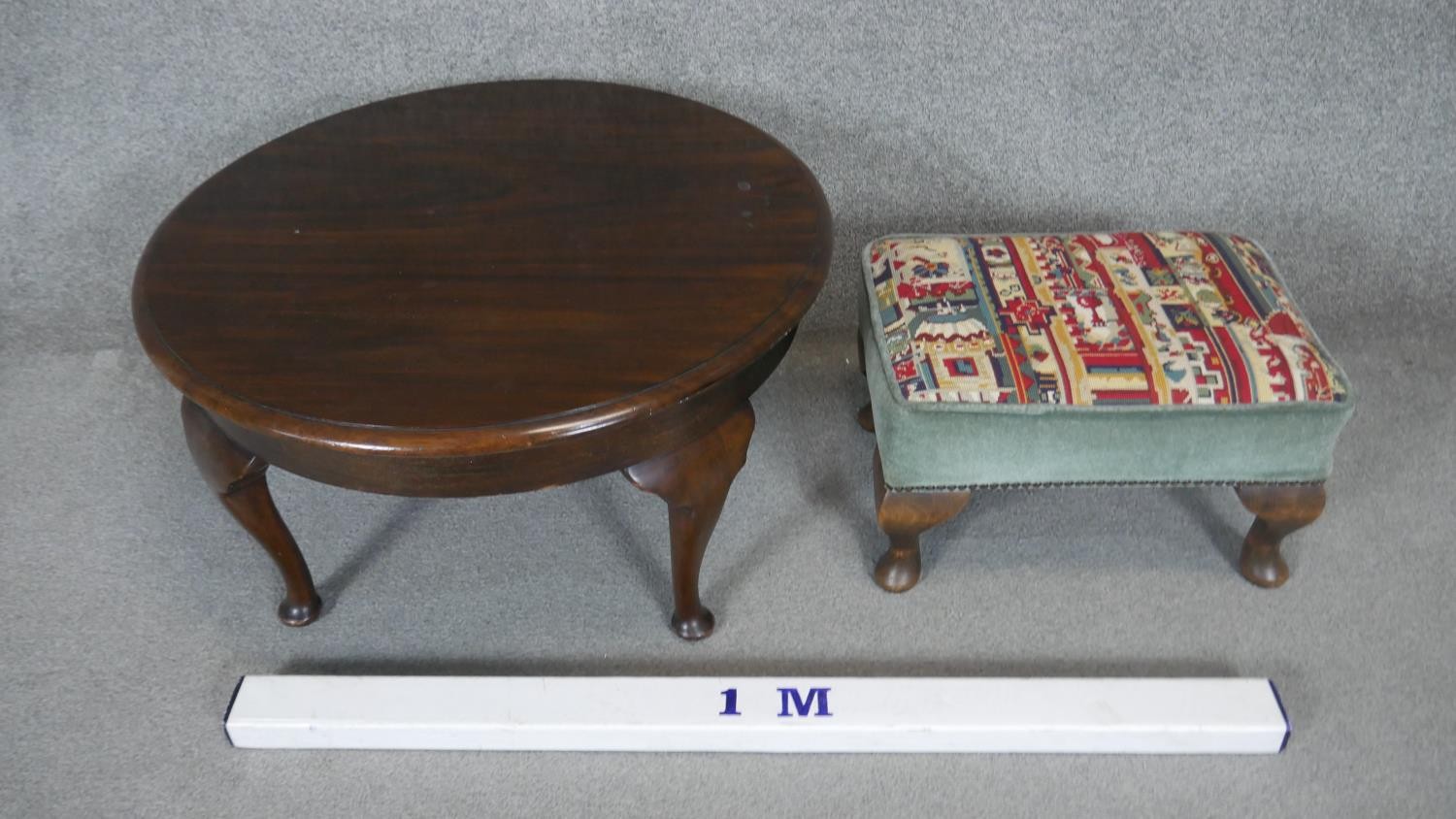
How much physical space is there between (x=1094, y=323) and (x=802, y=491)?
0.47 metres

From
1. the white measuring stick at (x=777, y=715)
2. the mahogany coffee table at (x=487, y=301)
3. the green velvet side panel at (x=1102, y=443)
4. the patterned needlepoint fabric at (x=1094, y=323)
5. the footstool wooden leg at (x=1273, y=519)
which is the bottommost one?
the white measuring stick at (x=777, y=715)

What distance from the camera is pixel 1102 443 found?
4.10 feet

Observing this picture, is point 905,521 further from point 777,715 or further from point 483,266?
point 483,266

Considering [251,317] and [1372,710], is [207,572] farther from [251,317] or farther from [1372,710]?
[1372,710]

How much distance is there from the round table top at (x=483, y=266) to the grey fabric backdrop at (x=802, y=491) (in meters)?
0.27

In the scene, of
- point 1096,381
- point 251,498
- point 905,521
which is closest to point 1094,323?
point 1096,381

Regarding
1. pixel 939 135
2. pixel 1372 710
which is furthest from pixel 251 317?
pixel 1372 710

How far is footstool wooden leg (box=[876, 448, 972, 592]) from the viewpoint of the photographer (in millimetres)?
1319

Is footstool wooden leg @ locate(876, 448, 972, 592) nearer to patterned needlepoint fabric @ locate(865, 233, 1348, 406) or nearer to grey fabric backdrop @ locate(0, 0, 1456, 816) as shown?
grey fabric backdrop @ locate(0, 0, 1456, 816)

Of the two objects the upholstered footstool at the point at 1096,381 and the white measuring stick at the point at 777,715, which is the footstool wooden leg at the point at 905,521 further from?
the white measuring stick at the point at 777,715

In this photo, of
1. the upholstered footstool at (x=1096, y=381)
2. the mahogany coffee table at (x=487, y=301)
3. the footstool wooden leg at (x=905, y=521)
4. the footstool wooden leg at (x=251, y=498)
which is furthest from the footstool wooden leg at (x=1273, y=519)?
the footstool wooden leg at (x=251, y=498)

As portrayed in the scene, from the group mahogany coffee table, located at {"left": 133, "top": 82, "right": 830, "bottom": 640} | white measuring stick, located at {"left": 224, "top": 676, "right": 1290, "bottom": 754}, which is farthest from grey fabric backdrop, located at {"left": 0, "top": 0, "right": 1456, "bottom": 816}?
mahogany coffee table, located at {"left": 133, "top": 82, "right": 830, "bottom": 640}

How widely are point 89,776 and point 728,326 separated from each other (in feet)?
2.83

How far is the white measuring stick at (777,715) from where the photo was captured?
1.24 metres
